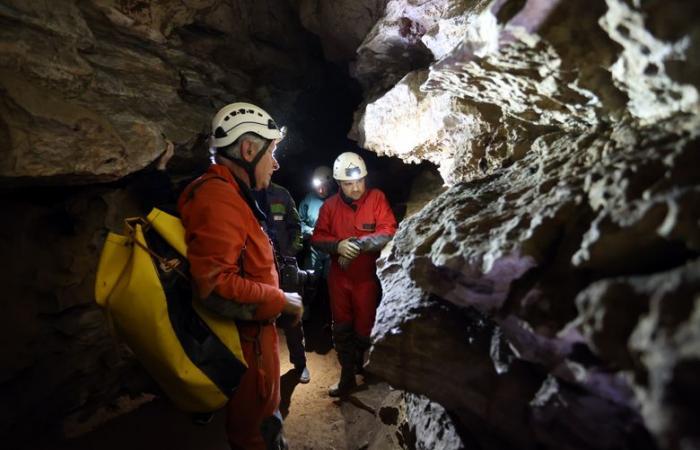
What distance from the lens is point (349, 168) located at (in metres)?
4.68

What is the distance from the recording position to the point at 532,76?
4.86 feet

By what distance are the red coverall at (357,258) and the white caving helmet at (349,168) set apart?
25 cm

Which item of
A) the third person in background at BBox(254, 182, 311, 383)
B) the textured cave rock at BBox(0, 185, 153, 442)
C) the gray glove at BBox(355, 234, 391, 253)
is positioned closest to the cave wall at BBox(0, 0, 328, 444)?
the textured cave rock at BBox(0, 185, 153, 442)

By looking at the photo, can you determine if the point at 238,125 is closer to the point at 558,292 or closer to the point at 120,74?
the point at 558,292

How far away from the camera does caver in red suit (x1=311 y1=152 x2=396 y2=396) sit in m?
4.33

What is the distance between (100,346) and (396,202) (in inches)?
196

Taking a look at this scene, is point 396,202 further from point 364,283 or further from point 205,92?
point 205,92

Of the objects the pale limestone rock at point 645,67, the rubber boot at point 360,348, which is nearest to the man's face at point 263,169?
the pale limestone rock at point 645,67

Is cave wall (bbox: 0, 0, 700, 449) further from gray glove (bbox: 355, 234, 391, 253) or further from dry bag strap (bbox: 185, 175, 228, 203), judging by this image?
gray glove (bbox: 355, 234, 391, 253)

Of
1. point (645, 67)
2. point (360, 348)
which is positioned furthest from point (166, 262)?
point (360, 348)

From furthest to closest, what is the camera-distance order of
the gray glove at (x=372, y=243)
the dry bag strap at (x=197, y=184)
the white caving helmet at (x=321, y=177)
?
the white caving helmet at (x=321, y=177)
the gray glove at (x=372, y=243)
the dry bag strap at (x=197, y=184)

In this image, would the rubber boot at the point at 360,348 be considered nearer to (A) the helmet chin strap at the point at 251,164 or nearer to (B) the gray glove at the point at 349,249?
(B) the gray glove at the point at 349,249

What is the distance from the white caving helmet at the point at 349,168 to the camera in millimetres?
4633

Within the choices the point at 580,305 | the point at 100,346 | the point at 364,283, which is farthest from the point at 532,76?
the point at 100,346
